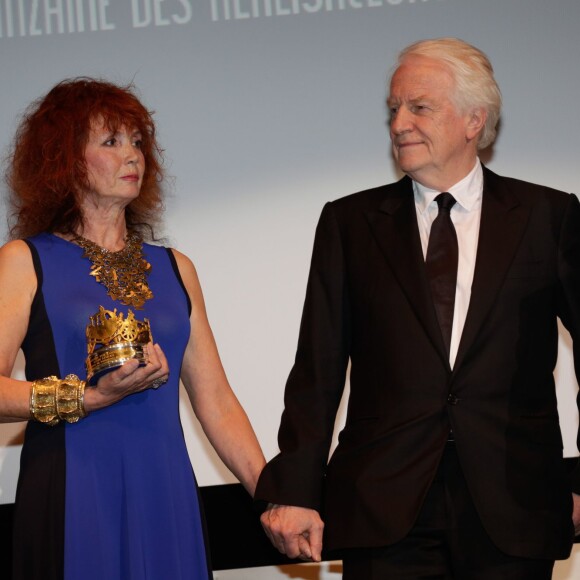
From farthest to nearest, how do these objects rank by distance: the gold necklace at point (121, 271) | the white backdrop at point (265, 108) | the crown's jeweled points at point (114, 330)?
the white backdrop at point (265, 108) → the gold necklace at point (121, 271) → the crown's jeweled points at point (114, 330)

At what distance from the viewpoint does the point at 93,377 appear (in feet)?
8.97

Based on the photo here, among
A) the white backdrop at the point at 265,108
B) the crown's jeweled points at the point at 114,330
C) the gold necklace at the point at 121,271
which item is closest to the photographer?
the crown's jeweled points at the point at 114,330

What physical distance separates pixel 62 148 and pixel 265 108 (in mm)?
1133

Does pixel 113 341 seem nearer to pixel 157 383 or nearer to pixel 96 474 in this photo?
pixel 157 383

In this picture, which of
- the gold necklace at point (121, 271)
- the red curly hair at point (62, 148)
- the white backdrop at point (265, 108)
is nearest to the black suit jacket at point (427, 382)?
the gold necklace at point (121, 271)

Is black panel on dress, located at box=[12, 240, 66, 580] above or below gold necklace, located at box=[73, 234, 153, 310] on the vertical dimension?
below

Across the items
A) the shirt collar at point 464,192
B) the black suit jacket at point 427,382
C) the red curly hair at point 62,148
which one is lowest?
the black suit jacket at point 427,382

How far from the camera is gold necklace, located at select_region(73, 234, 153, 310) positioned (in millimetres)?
2990

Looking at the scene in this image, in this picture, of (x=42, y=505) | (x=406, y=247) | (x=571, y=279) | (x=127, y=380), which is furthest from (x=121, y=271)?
(x=571, y=279)

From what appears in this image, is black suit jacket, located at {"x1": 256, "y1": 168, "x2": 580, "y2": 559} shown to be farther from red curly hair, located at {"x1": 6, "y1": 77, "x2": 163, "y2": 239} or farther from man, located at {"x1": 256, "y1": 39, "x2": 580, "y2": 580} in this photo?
red curly hair, located at {"x1": 6, "y1": 77, "x2": 163, "y2": 239}

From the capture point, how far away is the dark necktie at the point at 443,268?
2654 millimetres

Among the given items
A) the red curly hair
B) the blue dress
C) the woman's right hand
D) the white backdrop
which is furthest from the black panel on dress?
the white backdrop

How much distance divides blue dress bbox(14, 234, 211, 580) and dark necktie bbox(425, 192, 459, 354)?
0.74m

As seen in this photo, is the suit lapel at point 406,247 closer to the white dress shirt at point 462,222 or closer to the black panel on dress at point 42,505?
the white dress shirt at point 462,222
